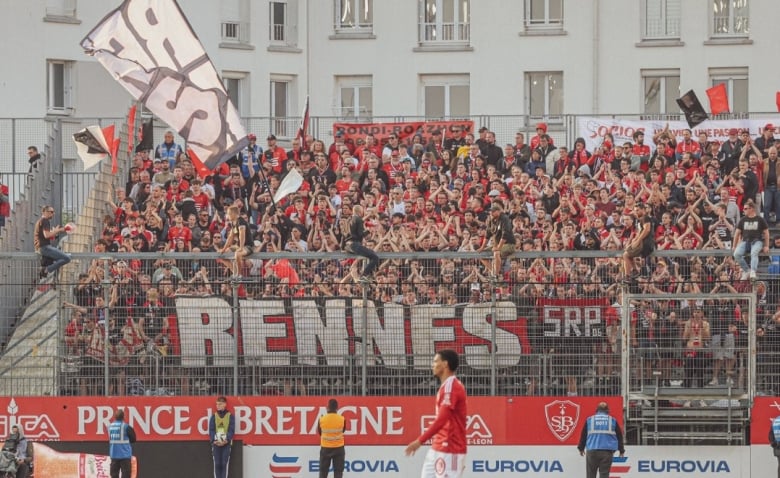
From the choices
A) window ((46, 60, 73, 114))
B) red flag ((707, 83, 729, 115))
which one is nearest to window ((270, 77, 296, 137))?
window ((46, 60, 73, 114))

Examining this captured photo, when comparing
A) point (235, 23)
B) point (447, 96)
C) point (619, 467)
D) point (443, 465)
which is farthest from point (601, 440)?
point (235, 23)

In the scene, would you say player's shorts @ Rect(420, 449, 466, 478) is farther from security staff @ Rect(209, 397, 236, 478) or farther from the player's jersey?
security staff @ Rect(209, 397, 236, 478)

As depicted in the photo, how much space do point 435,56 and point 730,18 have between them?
7975 millimetres

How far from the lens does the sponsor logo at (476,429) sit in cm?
2622

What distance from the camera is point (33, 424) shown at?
Answer: 26625 mm

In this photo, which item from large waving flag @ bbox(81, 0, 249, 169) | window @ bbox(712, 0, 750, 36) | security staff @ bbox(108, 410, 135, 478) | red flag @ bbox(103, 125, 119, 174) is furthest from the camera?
window @ bbox(712, 0, 750, 36)

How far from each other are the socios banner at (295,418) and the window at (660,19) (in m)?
22.4

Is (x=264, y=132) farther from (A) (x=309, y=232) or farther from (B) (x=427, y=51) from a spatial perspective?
(A) (x=309, y=232)

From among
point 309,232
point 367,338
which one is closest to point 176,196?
point 309,232

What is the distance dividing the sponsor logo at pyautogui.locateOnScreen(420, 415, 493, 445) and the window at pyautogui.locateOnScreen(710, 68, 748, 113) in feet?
73.7

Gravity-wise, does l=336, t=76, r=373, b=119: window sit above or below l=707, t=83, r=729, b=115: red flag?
above

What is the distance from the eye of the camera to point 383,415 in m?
26.3

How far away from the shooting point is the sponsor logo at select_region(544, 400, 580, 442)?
26016mm

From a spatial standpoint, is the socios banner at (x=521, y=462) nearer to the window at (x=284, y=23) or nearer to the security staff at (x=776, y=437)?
the security staff at (x=776, y=437)
